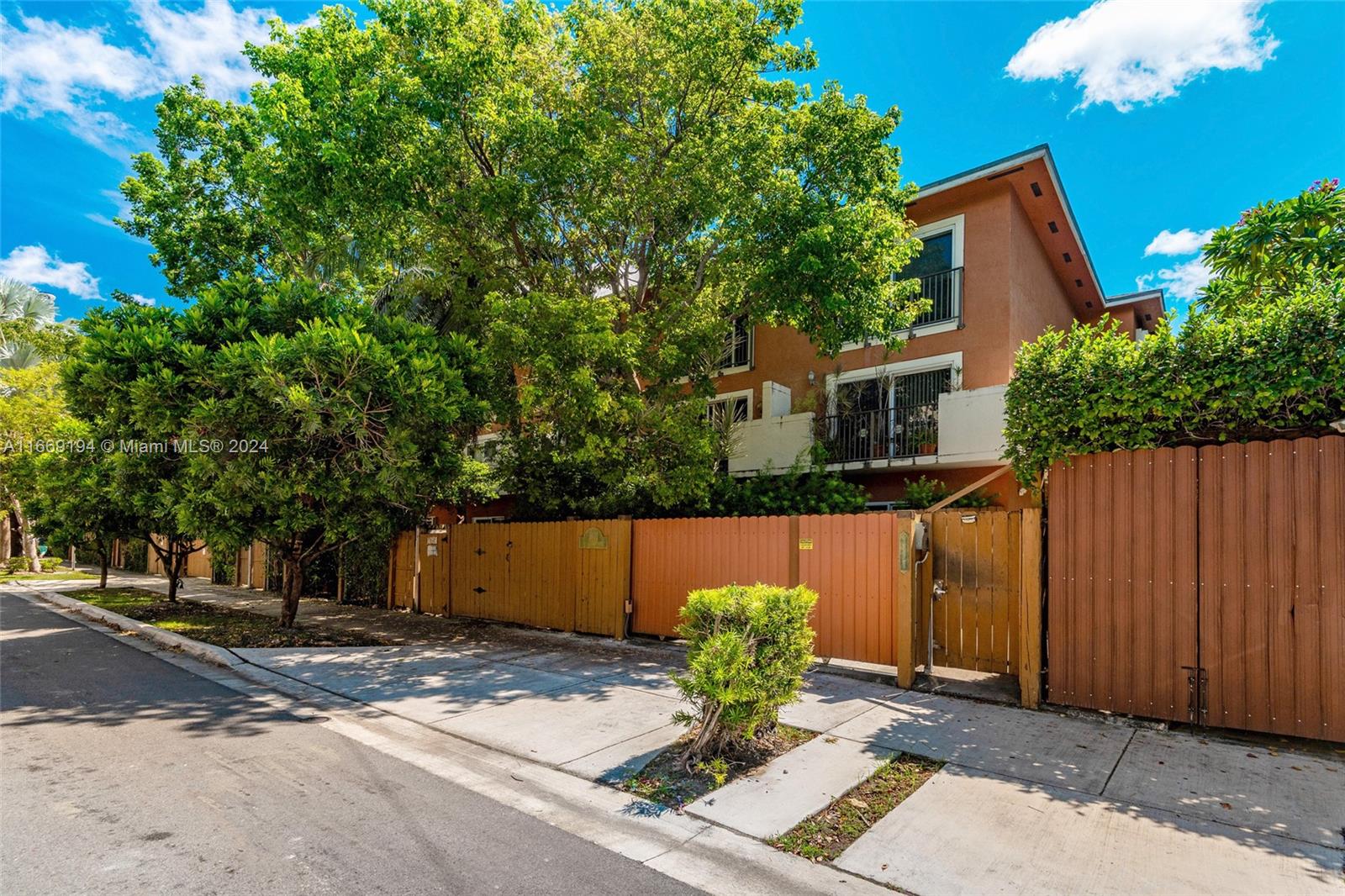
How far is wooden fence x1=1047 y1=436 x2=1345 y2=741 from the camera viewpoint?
5.67 metres

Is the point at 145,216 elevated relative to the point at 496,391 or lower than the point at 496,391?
elevated

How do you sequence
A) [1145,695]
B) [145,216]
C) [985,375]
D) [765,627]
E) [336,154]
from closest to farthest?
[765,627], [1145,695], [336,154], [985,375], [145,216]

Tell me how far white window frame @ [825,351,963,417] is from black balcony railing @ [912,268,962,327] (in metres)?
0.78

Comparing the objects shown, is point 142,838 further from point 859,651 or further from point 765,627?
point 859,651

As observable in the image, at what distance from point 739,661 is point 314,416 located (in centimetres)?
687

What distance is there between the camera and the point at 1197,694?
19.9 feet

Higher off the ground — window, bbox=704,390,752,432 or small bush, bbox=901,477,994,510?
window, bbox=704,390,752,432

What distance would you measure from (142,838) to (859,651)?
7.05 metres

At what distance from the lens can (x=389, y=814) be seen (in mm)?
4520

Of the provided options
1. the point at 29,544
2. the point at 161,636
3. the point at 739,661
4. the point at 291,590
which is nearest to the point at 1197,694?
the point at 739,661

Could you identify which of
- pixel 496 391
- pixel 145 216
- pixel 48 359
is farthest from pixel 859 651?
pixel 48 359

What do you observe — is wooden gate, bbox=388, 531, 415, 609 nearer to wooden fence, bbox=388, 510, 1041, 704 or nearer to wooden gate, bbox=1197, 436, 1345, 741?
wooden fence, bbox=388, 510, 1041, 704

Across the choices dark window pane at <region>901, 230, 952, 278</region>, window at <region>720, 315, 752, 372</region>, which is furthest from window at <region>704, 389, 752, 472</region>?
dark window pane at <region>901, 230, 952, 278</region>

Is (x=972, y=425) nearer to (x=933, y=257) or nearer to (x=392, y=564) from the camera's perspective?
(x=933, y=257)
